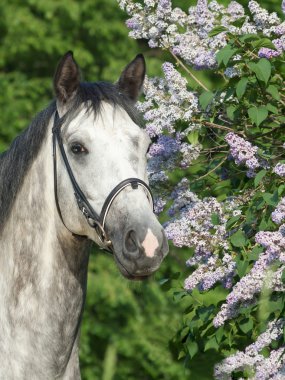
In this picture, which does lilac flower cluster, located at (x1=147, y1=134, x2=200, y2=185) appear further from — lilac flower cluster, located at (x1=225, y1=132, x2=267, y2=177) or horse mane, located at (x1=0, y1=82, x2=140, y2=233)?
horse mane, located at (x1=0, y1=82, x2=140, y2=233)

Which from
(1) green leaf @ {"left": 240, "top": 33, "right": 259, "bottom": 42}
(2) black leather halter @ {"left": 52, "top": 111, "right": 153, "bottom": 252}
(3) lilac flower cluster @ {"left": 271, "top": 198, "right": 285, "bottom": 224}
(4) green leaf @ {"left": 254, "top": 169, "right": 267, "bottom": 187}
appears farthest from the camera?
(4) green leaf @ {"left": 254, "top": 169, "right": 267, "bottom": 187}

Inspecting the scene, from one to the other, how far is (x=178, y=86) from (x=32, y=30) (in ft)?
33.0

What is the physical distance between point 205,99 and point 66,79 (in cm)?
83

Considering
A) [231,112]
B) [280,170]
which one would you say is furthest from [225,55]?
[280,170]

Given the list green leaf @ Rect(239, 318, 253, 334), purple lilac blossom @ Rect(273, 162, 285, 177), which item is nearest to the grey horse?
purple lilac blossom @ Rect(273, 162, 285, 177)

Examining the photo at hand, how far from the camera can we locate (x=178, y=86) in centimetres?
572

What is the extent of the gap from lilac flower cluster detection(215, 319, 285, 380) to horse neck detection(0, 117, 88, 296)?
898 mm

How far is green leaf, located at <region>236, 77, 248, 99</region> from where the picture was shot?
5371mm

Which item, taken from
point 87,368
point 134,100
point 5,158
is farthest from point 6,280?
point 87,368

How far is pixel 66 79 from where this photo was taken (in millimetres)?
4980

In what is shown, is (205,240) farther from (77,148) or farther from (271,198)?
(77,148)

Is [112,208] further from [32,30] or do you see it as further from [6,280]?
[32,30]

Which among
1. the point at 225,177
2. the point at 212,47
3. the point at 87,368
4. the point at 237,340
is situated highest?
the point at 212,47

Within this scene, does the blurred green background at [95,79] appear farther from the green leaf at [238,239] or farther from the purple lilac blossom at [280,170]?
the purple lilac blossom at [280,170]
